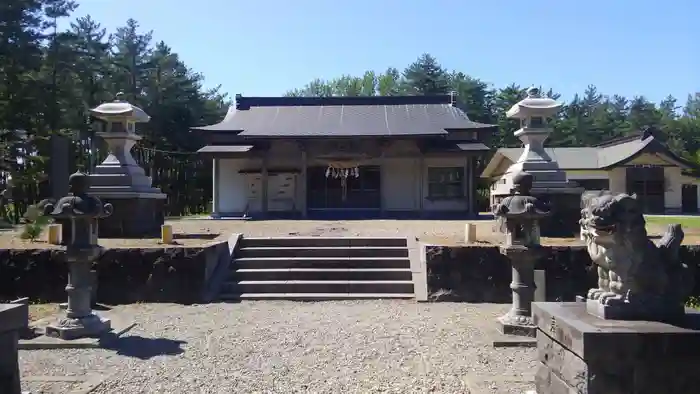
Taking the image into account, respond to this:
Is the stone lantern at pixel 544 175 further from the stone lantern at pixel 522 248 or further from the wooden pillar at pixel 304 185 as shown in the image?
the wooden pillar at pixel 304 185

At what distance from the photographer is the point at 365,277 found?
410 inches

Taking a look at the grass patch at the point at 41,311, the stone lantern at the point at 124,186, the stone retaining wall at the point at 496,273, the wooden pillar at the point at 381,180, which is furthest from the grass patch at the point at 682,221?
the grass patch at the point at 41,311

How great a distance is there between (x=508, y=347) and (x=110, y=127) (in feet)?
37.9

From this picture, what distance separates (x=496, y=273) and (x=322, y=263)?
3485mm

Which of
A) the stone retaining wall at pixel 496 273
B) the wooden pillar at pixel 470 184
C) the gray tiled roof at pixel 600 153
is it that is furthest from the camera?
the gray tiled roof at pixel 600 153

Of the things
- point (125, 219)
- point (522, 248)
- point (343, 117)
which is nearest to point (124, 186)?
point (125, 219)

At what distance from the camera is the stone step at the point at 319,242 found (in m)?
11.6

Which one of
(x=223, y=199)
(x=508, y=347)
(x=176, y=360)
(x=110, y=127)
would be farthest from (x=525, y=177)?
(x=223, y=199)

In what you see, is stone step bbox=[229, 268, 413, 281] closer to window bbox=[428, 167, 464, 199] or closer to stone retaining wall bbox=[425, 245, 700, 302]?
stone retaining wall bbox=[425, 245, 700, 302]

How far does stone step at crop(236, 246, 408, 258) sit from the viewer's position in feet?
36.7

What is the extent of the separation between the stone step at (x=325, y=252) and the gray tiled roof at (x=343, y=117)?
35.9 ft

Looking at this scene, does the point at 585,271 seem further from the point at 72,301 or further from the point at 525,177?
the point at 72,301

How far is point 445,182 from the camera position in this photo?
75.7 feet

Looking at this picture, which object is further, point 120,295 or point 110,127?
point 110,127
